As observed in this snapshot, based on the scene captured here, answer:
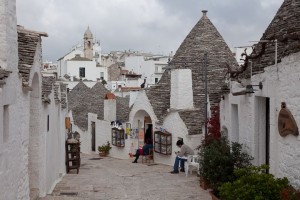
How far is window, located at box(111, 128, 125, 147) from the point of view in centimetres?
2772

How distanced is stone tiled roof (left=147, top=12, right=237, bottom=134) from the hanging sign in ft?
42.4

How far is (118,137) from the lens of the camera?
28141 millimetres

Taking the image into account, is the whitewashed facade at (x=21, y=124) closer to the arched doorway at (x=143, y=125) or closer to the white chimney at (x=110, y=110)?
the arched doorway at (x=143, y=125)

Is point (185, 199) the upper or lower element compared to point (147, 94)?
lower

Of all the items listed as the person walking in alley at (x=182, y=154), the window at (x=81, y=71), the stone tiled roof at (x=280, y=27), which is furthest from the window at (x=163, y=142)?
the window at (x=81, y=71)

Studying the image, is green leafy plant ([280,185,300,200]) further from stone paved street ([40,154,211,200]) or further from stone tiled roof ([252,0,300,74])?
stone paved street ([40,154,211,200])

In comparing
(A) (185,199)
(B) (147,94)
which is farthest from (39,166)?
(B) (147,94)

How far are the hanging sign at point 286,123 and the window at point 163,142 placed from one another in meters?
13.2

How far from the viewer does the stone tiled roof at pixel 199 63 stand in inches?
943

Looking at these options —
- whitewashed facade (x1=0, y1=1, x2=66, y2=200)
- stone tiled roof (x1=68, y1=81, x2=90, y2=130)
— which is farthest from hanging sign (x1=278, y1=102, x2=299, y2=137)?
stone tiled roof (x1=68, y1=81, x2=90, y2=130)

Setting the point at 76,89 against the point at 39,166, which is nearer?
the point at 39,166

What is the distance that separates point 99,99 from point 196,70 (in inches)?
588

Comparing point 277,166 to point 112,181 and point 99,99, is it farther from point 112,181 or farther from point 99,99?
point 99,99

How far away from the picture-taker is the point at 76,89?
147 ft
